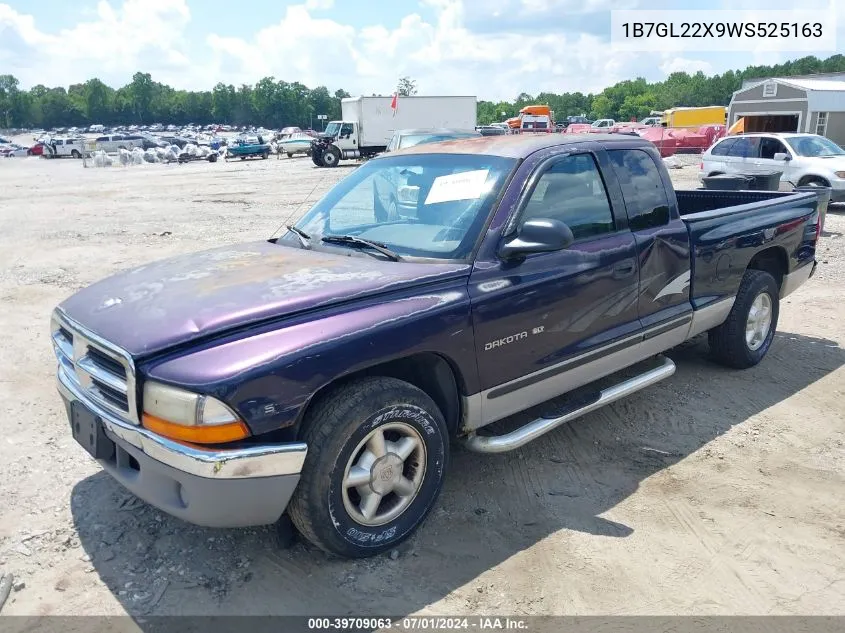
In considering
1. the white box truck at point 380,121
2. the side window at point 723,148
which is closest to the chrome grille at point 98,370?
the side window at point 723,148

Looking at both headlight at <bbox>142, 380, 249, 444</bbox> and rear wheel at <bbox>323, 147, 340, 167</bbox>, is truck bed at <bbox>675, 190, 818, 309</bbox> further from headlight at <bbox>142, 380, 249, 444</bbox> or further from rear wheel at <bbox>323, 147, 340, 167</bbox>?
rear wheel at <bbox>323, 147, 340, 167</bbox>

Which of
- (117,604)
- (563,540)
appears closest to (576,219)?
(563,540)

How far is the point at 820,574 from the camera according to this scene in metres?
3.12

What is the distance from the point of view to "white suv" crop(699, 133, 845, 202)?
556 inches

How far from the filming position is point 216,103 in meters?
154

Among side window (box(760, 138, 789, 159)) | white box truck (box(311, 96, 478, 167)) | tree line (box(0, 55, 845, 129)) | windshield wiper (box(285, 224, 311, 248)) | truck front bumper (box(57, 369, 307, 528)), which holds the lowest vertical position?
truck front bumper (box(57, 369, 307, 528))

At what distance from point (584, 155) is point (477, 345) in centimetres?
153

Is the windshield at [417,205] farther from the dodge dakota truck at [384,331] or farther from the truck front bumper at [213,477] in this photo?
the truck front bumper at [213,477]

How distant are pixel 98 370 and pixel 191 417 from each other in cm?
67

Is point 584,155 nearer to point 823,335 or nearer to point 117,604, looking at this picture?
point 117,604

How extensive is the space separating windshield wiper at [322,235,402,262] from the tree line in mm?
124932

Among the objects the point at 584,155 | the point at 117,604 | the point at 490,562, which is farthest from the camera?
the point at 584,155

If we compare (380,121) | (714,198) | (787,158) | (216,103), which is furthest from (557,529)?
(216,103)

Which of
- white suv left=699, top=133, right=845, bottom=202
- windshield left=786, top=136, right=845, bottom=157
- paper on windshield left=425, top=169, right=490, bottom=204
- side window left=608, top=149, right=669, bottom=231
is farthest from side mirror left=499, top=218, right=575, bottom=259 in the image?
windshield left=786, top=136, right=845, bottom=157
